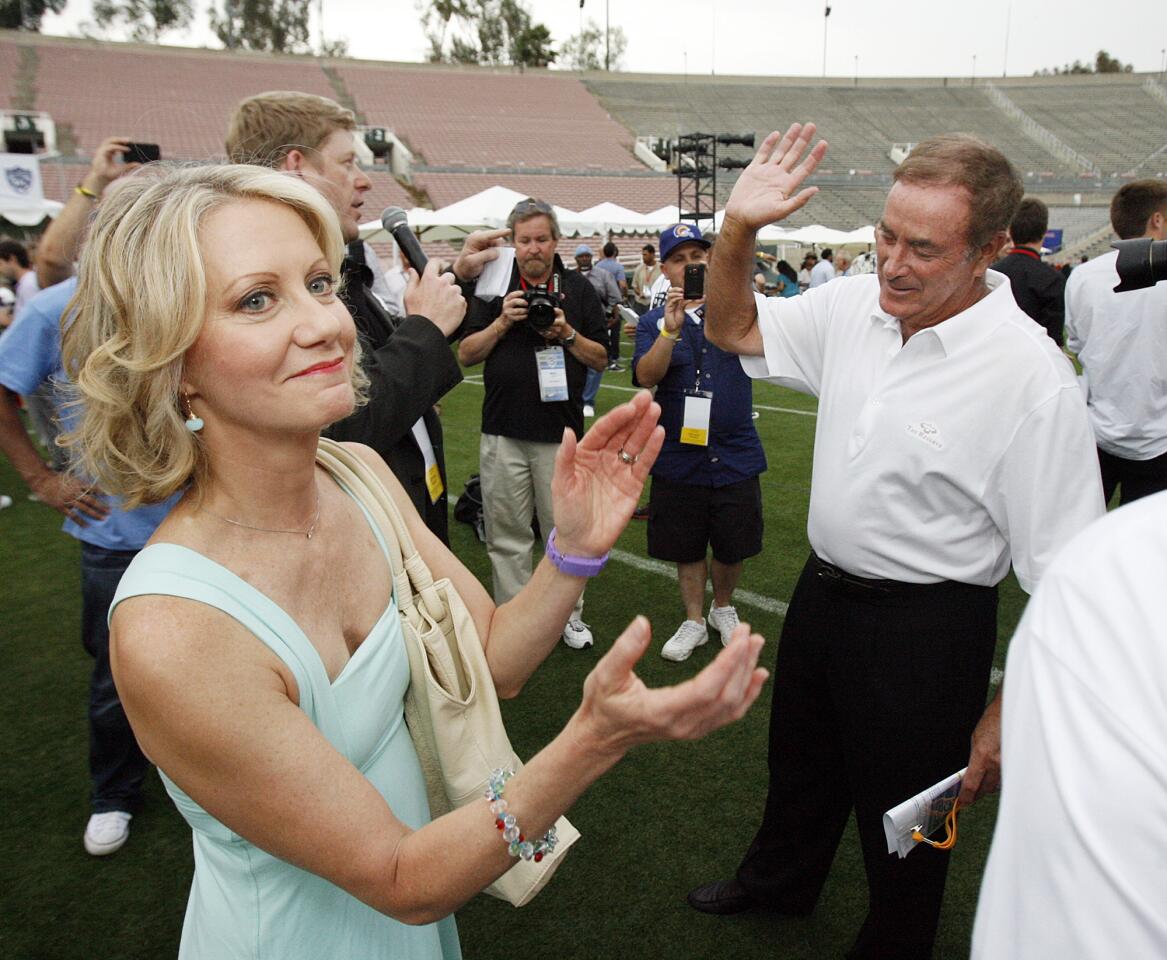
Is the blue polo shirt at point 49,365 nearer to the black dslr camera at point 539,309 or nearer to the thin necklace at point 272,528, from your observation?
the thin necklace at point 272,528

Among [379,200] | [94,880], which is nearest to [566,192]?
[379,200]

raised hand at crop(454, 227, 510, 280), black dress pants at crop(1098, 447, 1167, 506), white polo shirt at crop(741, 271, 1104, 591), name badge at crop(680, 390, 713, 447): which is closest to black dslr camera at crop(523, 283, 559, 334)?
raised hand at crop(454, 227, 510, 280)

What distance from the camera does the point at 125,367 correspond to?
1275mm

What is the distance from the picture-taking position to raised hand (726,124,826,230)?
222cm

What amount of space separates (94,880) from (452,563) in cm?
224

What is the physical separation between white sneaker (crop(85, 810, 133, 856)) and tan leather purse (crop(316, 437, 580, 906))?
2.11 meters

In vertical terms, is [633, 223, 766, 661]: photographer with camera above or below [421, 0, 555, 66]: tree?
below

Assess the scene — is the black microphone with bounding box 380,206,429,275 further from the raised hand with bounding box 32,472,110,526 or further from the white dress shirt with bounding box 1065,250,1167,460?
the white dress shirt with bounding box 1065,250,1167,460

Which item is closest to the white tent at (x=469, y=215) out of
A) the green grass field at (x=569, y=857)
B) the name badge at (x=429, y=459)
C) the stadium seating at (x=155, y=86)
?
the green grass field at (x=569, y=857)

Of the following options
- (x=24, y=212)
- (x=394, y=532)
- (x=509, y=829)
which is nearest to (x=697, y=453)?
(x=394, y=532)

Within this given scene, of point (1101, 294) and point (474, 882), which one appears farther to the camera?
point (1101, 294)

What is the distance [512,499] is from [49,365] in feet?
7.36

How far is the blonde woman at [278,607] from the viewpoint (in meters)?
1.11

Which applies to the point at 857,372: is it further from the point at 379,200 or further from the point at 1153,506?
the point at 379,200
